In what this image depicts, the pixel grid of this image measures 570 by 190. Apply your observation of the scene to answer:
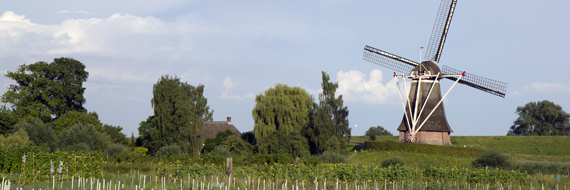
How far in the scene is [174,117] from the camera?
47156mm

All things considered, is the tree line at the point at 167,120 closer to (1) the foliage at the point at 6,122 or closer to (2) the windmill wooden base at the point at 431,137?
(1) the foliage at the point at 6,122

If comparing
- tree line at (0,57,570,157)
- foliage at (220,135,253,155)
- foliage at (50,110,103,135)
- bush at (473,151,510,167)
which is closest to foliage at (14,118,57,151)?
tree line at (0,57,570,157)

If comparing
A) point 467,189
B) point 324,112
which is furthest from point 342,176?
point 324,112

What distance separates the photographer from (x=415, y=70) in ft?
156

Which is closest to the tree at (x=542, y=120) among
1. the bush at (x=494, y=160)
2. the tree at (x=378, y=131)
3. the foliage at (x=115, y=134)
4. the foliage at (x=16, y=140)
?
the tree at (x=378, y=131)

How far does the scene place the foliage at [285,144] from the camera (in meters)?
43.2

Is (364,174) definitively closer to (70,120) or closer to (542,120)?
(70,120)

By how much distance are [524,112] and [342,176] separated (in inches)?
2914

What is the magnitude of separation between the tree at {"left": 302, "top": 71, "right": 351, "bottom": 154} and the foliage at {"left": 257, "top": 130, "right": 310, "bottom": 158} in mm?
1198

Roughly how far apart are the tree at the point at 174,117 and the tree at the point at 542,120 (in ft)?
190

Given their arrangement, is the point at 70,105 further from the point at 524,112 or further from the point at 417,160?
the point at 524,112

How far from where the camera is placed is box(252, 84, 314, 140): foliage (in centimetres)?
4797

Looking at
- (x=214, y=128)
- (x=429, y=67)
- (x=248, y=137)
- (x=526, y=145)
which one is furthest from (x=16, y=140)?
(x=526, y=145)

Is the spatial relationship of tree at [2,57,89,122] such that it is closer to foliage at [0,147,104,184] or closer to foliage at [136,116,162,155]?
foliage at [136,116,162,155]
